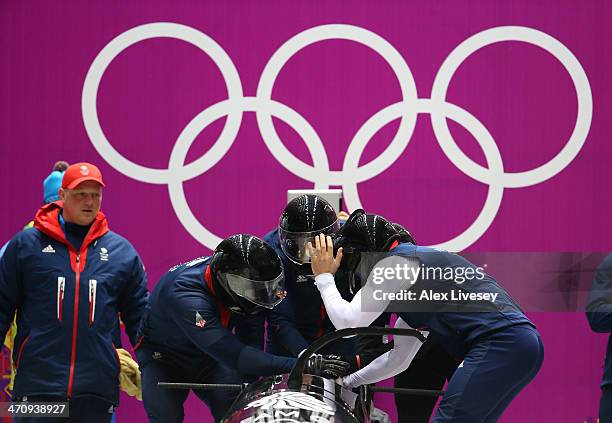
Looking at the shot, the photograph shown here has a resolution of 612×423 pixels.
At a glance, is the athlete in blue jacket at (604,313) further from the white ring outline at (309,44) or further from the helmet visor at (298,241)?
the white ring outline at (309,44)

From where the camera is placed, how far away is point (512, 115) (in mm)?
6336

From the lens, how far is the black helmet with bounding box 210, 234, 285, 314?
4.02m

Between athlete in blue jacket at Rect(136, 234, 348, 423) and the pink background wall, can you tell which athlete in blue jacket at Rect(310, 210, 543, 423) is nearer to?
athlete in blue jacket at Rect(136, 234, 348, 423)

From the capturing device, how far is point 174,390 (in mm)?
4520

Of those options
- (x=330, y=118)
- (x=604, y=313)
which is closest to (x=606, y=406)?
(x=604, y=313)

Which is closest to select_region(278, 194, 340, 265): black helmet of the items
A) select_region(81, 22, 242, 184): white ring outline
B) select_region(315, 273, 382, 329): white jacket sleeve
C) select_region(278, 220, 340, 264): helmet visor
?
select_region(278, 220, 340, 264): helmet visor

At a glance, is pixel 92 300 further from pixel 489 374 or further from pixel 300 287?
pixel 489 374

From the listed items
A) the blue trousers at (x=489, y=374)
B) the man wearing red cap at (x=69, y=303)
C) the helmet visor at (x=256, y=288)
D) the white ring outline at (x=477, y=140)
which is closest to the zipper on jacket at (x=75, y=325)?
the man wearing red cap at (x=69, y=303)

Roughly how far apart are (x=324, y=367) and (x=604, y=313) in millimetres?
1906

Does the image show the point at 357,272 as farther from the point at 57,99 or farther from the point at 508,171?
the point at 57,99

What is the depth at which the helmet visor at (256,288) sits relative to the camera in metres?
4.05

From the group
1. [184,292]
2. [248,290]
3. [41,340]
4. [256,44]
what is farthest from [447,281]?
[256,44]

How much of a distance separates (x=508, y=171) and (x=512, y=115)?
380 millimetres

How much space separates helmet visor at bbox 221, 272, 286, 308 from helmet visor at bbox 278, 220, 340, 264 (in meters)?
0.40
